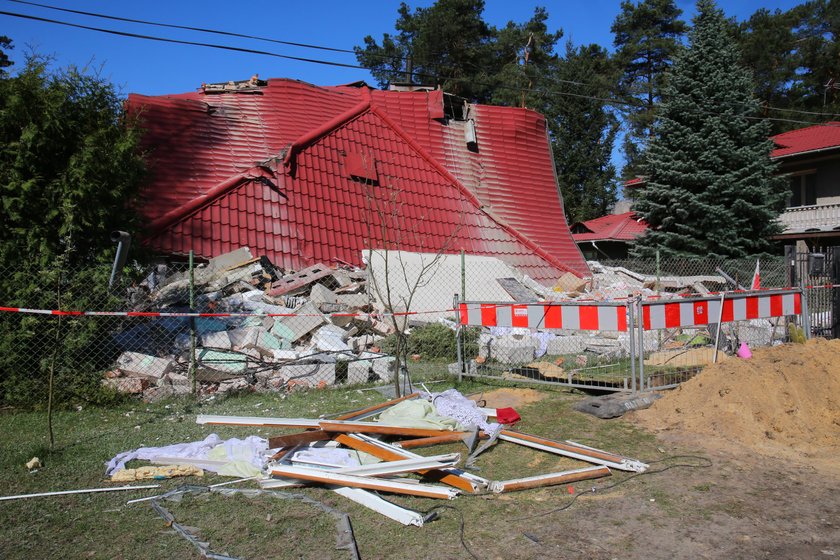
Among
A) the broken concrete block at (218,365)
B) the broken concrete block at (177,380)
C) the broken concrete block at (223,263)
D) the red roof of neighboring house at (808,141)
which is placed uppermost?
the red roof of neighboring house at (808,141)

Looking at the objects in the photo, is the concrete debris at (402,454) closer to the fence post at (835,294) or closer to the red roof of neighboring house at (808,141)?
the fence post at (835,294)

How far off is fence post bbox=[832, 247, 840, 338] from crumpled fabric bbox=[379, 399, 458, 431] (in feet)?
30.8

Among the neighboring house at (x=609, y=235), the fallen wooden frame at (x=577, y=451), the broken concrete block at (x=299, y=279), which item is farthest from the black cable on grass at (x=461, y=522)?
the neighboring house at (x=609, y=235)

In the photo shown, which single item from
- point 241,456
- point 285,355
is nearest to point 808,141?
point 285,355

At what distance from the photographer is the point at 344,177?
575 inches

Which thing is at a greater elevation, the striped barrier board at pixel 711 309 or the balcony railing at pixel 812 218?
the balcony railing at pixel 812 218

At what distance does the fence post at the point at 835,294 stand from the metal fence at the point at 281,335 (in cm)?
94

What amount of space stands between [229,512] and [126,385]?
430 cm

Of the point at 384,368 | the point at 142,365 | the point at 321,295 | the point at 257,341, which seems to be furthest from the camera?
the point at 321,295

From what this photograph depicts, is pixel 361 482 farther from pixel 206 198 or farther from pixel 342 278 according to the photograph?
pixel 206 198

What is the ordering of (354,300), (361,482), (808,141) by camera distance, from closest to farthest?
(361,482)
(354,300)
(808,141)

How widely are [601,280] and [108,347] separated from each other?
13.3 m

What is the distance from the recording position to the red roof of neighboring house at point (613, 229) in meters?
30.6

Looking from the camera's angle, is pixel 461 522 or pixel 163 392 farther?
pixel 163 392
